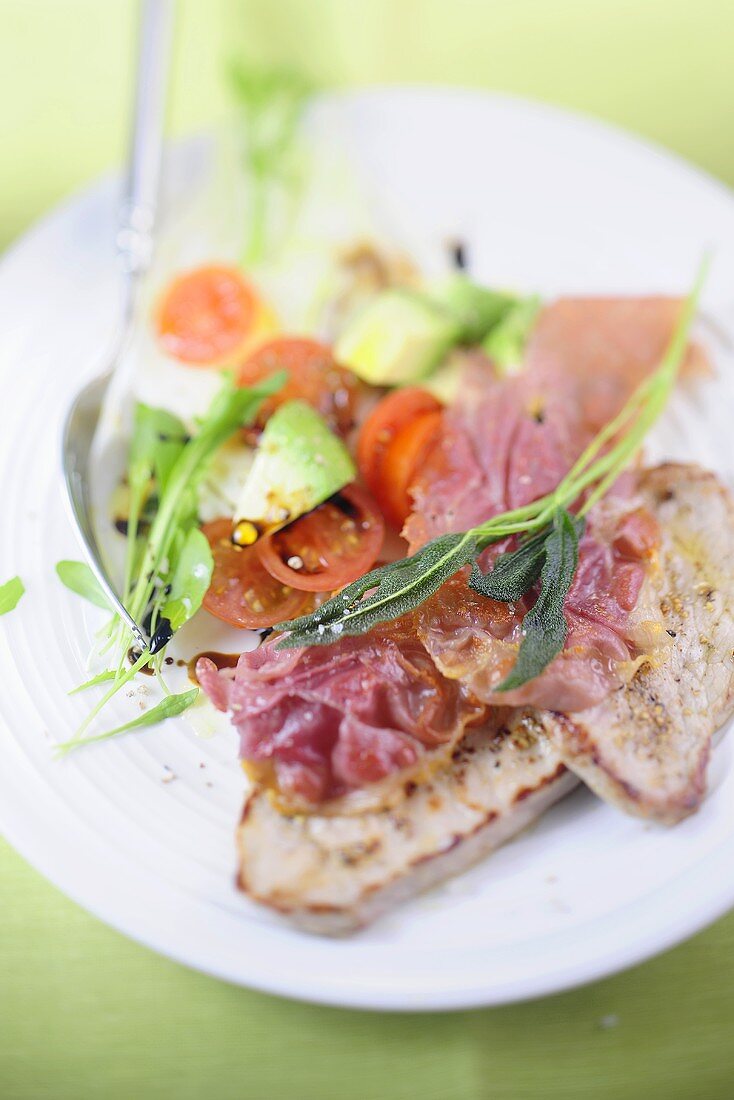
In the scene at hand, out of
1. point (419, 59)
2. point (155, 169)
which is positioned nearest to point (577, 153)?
point (419, 59)

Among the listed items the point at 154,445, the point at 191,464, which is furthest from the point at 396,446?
the point at 154,445

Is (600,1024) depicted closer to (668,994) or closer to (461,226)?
(668,994)

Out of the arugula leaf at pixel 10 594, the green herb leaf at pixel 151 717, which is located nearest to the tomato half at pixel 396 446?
the green herb leaf at pixel 151 717

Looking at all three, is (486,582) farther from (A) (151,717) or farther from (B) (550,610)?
(A) (151,717)

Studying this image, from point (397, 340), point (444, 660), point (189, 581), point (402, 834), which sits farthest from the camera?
point (397, 340)

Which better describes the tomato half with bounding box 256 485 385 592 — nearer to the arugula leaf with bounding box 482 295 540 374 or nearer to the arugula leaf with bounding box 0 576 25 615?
the arugula leaf with bounding box 0 576 25 615
